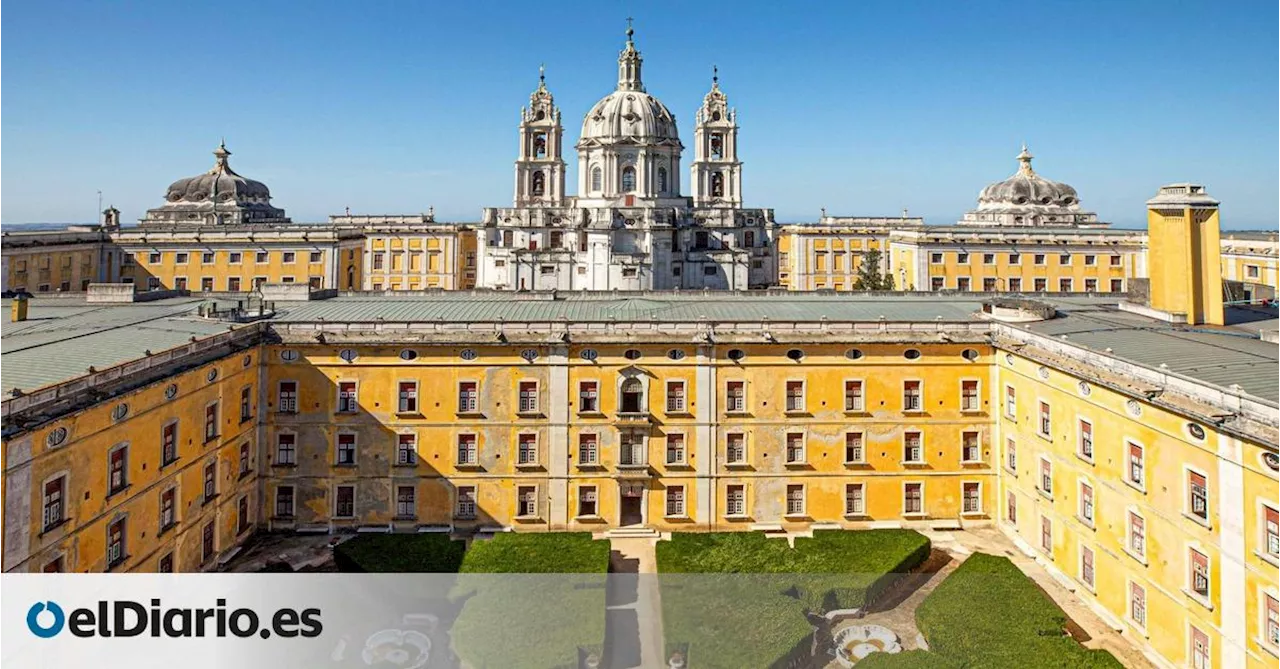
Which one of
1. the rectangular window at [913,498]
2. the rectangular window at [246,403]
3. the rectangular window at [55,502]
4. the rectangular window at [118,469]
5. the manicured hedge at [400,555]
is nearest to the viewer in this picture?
the rectangular window at [55,502]

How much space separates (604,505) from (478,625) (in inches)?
520

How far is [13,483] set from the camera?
83.5 ft

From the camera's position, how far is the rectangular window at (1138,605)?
31.0 metres

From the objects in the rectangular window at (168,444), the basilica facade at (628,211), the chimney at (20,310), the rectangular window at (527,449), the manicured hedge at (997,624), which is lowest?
the manicured hedge at (997,624)

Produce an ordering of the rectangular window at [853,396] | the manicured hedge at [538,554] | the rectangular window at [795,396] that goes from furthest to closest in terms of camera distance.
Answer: the rectangular window at [853,396]
the rectangular window at [795,396]
the manicured hedge at [538,554]

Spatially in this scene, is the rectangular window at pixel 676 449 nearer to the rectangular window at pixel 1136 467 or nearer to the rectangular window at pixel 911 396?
the rectangular window at pixel 911 396

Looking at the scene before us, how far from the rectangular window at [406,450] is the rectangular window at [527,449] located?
4.80 m

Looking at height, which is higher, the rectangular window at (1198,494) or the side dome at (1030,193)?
the side dome at (1030,193)

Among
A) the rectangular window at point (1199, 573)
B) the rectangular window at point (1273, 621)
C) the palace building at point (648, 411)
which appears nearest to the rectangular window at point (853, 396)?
the palace building at point (648, 411)

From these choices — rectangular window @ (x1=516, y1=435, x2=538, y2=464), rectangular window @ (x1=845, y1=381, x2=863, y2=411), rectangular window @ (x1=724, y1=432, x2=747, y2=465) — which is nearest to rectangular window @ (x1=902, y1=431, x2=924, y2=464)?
rectangular window @ (x1=845, y1=381, x2=863, y2=411)

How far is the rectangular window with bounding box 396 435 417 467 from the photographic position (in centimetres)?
4234

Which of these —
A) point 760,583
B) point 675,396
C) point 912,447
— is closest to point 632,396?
point 675,396

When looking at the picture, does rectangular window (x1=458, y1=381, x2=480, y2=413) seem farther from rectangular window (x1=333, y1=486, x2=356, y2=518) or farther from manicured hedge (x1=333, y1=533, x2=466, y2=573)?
manicured hedge (x1=333, y1=533, x2=466, y2=573)

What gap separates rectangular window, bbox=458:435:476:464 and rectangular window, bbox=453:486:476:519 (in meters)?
1.29
